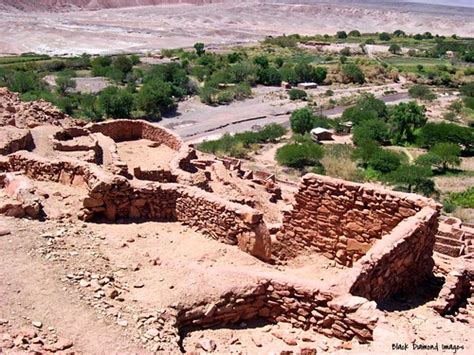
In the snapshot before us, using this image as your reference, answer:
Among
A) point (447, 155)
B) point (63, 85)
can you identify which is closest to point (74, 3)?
point (63, 85)

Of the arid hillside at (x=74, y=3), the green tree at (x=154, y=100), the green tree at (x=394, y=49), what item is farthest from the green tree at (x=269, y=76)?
the arid hillside at (x=74, y=3)

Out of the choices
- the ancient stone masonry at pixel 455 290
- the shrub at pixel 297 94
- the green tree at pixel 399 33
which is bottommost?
the shrub at pixel 297 94

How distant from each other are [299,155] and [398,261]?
106 ft

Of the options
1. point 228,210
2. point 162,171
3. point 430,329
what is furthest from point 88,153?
point 430,329

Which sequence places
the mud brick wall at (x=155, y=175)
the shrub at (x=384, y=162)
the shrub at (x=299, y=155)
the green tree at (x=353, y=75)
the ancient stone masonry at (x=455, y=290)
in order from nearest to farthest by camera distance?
the ancient stone masonry at (x=455, y=290) < the mud brick wall at (x=155, y=175) < the shrub at (x=384, y=162) < the shrub at (x=299, y=155) < the green tree at (x=353, y=75)

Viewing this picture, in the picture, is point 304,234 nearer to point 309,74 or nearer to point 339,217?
point 339,217

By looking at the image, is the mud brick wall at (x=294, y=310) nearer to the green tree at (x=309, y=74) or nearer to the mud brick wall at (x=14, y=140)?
the mud brick wall at (x=14, y=140)

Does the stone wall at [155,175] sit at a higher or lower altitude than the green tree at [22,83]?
higher

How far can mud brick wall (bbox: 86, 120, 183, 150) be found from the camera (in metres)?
21.0

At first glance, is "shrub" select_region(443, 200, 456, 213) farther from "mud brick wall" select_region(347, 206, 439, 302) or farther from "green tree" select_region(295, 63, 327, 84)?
"green tree" select_region(295, 63, 327, 84)

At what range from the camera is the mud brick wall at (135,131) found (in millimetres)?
20953

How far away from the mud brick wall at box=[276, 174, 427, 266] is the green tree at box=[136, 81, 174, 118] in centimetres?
4510

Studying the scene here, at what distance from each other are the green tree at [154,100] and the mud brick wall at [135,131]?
109ft

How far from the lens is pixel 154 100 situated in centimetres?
5525
